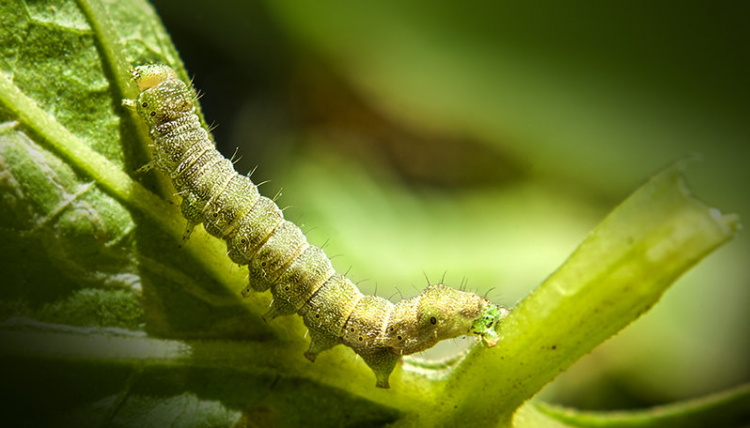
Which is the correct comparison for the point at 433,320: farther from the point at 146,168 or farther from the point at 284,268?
the point at 146,168

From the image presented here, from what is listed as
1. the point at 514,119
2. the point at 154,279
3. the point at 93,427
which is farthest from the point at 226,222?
the point at 514,119

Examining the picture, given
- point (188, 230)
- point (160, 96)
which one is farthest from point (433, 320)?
point (160, 96)

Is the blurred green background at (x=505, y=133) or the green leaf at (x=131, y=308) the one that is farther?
the blurred green background at (x=505, y=133)

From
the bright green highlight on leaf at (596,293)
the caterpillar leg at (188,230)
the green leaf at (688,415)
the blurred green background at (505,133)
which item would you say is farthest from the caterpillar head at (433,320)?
the blurred green background at (505,133)

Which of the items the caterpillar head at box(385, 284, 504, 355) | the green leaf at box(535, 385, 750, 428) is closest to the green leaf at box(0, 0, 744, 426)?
the caterpillar head at box(385, 284, 504, 355)

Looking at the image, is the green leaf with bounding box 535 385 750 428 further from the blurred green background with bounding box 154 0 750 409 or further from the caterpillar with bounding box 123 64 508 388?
the blurred green background with bounding box 154 0 750 409

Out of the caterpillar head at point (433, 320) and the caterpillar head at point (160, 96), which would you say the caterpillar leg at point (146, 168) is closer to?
the caterpillar head at point (160, 96)
